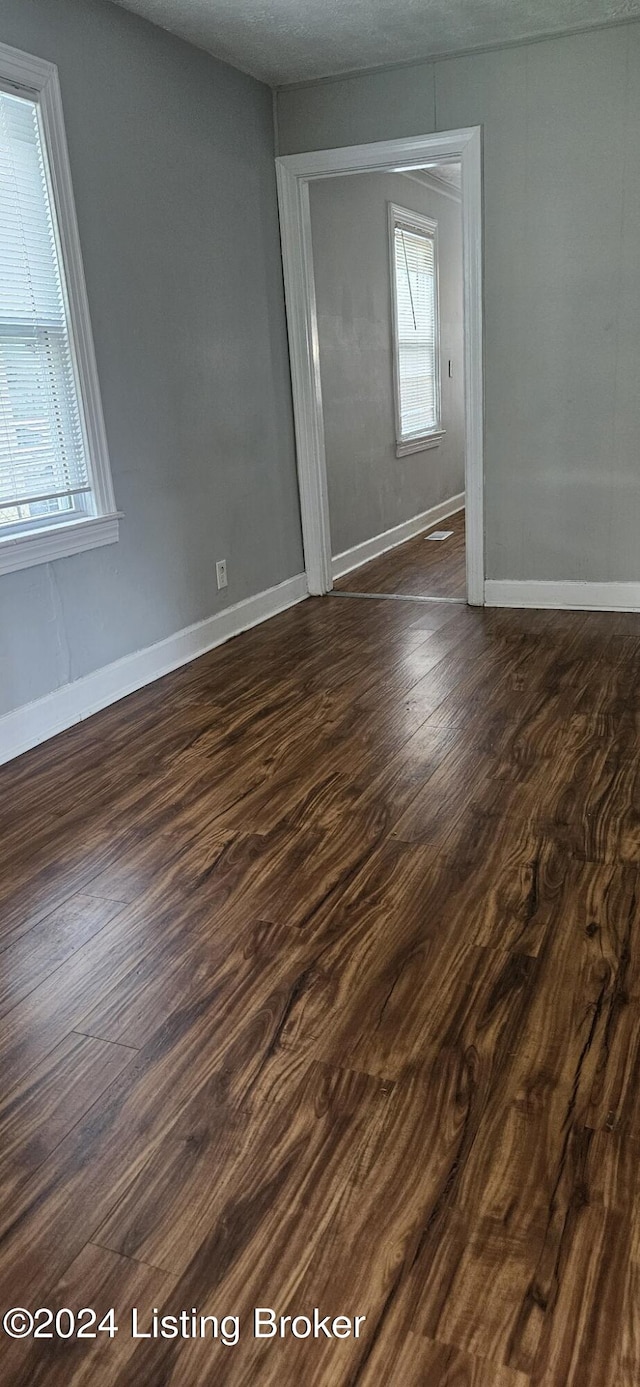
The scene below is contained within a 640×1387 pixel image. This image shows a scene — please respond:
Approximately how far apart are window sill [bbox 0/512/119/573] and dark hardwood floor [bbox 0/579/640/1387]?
2.16 ft

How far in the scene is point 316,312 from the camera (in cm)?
501

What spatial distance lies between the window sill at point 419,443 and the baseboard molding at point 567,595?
2.11m

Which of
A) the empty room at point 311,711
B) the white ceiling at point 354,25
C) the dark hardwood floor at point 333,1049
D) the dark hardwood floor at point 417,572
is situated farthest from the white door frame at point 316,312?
the dark hardwood floor at point 333,1049

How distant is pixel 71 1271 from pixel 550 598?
3822 millimetres

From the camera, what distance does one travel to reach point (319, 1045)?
1.72 metres

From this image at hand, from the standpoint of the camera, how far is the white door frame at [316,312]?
424cm

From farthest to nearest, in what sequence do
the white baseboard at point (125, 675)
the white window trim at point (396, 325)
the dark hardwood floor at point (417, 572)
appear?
the white window trim at point (396, 325), the dark hardwood floor at point (417, 572), the white baseboard at point (125, 675)

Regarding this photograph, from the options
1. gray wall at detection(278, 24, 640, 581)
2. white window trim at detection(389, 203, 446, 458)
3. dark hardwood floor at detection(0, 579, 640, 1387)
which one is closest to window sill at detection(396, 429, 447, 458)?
white window trim at detection(389, 203, 446, 458)

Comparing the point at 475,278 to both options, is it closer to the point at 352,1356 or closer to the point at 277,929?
the point at 277,929

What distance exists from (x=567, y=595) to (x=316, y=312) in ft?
6.54

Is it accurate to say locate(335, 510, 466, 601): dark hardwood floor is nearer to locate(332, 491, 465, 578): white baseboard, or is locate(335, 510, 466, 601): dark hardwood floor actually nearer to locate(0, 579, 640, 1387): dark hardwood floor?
locate(332, 491, 465, 578): white baseboard

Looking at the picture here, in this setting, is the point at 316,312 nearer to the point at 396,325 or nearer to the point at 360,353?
the point at 360,353

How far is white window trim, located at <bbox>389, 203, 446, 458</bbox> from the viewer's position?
6137 mm

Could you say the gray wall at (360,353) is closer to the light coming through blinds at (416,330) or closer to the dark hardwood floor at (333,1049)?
the light coming through blinds at (416,330)
